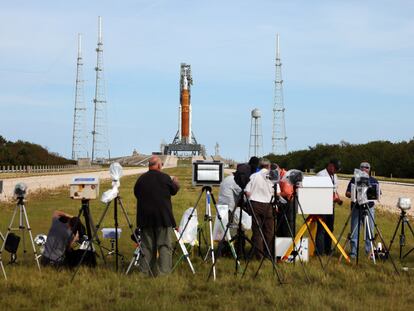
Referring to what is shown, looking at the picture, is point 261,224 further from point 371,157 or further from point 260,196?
point 371,157

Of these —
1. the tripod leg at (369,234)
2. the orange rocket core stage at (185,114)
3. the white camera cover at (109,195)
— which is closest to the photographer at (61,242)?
the white camera cover at (109,195)

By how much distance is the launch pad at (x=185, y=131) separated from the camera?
153 metres

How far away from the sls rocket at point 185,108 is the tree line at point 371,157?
2071 inches

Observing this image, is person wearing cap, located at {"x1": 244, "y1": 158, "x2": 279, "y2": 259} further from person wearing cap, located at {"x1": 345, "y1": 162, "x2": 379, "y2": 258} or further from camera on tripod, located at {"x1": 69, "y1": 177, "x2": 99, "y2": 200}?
camera on tripod, located at {"x1": 69, "y1": 177, "x2": 99, "y2": 200}

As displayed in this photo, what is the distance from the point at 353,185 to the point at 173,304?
4.96 metres

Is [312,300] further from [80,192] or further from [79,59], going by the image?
[79,59]

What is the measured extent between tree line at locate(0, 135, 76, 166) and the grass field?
76096 mm

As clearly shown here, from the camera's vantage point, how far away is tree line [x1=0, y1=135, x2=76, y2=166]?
87312mm

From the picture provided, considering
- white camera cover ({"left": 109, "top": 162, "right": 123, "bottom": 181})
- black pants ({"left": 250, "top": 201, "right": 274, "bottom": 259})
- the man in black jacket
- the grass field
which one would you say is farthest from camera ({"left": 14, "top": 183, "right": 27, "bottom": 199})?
black pants ({"left": 250, "top": 201, "right": 274, "bottom": 259})

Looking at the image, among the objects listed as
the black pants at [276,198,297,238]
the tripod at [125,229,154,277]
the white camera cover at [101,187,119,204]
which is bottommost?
the tripod at [125,229,154,277]

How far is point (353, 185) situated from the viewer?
40.1 feet

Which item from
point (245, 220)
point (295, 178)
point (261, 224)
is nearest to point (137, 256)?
point (245, 220)

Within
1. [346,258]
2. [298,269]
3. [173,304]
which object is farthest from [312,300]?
[346,258]

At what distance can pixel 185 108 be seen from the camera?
15175cm
